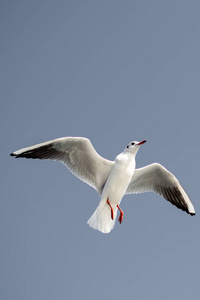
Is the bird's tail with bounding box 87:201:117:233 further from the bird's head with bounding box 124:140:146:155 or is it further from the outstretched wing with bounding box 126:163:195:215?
the bird's head with bounding box 124:140:146:155

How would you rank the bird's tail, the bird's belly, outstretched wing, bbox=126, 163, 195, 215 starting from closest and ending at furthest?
the bird's tail < the bird's belly < outstretched wing, bbox=126, 163, 195, 215

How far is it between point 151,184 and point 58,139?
2502mm

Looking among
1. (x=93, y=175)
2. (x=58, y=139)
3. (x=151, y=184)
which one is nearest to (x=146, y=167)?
(x=151, y=184)

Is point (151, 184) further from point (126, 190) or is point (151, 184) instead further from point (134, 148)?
point (134, 148)

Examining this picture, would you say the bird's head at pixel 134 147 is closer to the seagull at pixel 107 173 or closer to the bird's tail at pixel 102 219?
the seagull at pixel 107 173

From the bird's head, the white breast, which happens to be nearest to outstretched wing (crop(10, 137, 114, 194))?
the white breast

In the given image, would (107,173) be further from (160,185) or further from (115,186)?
(160,185)

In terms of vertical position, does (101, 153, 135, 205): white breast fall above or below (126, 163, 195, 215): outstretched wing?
above

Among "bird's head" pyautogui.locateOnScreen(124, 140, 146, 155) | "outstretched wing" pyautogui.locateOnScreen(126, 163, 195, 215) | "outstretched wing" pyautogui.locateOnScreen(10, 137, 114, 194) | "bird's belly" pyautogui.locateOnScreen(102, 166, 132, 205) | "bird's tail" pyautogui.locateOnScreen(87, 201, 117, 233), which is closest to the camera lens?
"bird's tail" pyautogui.locateOnScreen(87, 201, 117, 233)

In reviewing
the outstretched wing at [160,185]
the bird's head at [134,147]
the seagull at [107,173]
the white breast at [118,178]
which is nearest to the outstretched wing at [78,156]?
the seagull at [107,173]

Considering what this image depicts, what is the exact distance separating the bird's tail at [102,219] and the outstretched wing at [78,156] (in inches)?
23.1

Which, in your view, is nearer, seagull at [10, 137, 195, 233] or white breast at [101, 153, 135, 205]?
seagull at [10, 137, 195, 233]

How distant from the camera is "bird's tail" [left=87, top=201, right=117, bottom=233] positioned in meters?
8.55

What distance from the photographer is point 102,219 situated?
8.65 meters
